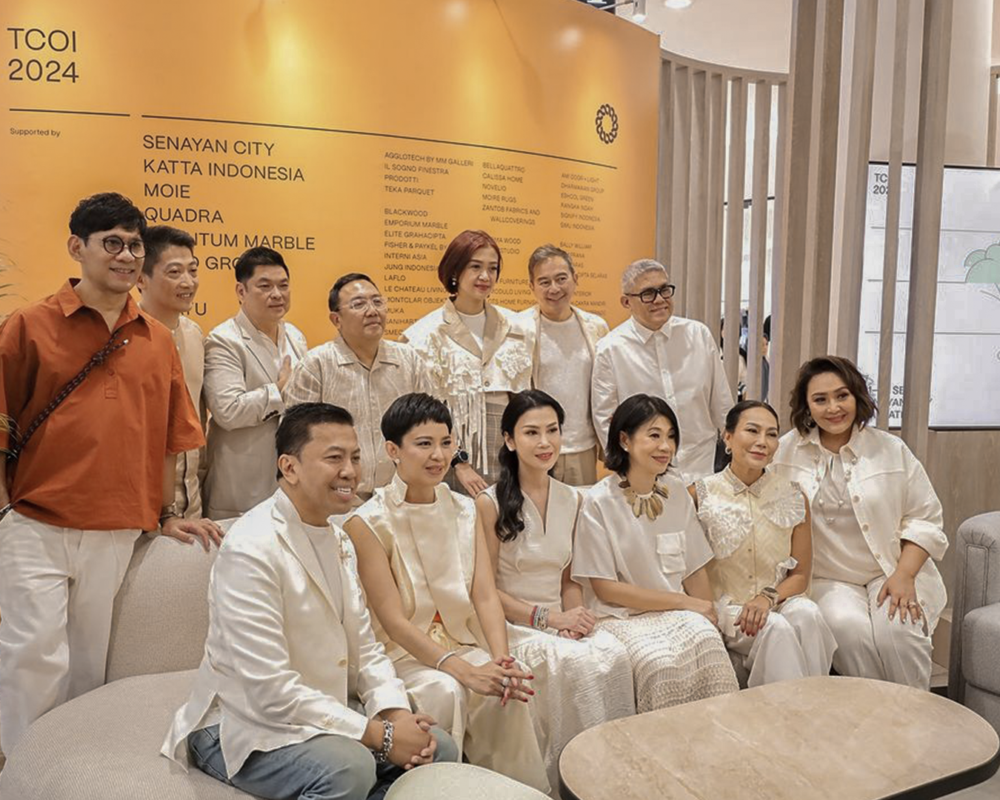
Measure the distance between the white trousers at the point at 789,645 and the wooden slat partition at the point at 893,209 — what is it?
4.90 feet

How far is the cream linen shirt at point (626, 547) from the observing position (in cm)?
322

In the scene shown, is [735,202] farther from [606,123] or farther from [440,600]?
[440,600]

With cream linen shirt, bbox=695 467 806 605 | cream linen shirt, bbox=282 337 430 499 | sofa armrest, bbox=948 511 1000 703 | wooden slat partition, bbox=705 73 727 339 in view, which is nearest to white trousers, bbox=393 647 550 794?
cream linen shirt, bbox=282 337 430 499

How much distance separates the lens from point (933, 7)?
13.6 feet

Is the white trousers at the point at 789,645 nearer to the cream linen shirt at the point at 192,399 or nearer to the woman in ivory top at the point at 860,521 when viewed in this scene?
the woman in ivory top at the point at 860,521

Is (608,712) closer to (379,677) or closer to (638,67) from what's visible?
(379,677)

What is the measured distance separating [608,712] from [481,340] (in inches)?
56.5

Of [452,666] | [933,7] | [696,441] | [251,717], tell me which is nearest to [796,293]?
[696,441]

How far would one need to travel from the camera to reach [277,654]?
217 centimetres

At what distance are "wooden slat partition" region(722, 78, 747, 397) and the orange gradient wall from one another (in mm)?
783

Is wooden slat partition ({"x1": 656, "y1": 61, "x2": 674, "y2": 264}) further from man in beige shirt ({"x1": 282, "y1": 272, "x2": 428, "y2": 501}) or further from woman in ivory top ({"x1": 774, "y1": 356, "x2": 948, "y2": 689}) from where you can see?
man in beige shirt ({"x1": 282, "y1": 272, "x2": 428, "y2": 501})

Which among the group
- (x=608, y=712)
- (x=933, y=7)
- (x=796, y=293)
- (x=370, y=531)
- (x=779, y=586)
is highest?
(x=933, y=7)

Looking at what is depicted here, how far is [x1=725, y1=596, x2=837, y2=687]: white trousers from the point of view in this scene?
308cm

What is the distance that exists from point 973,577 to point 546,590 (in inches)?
63.6
